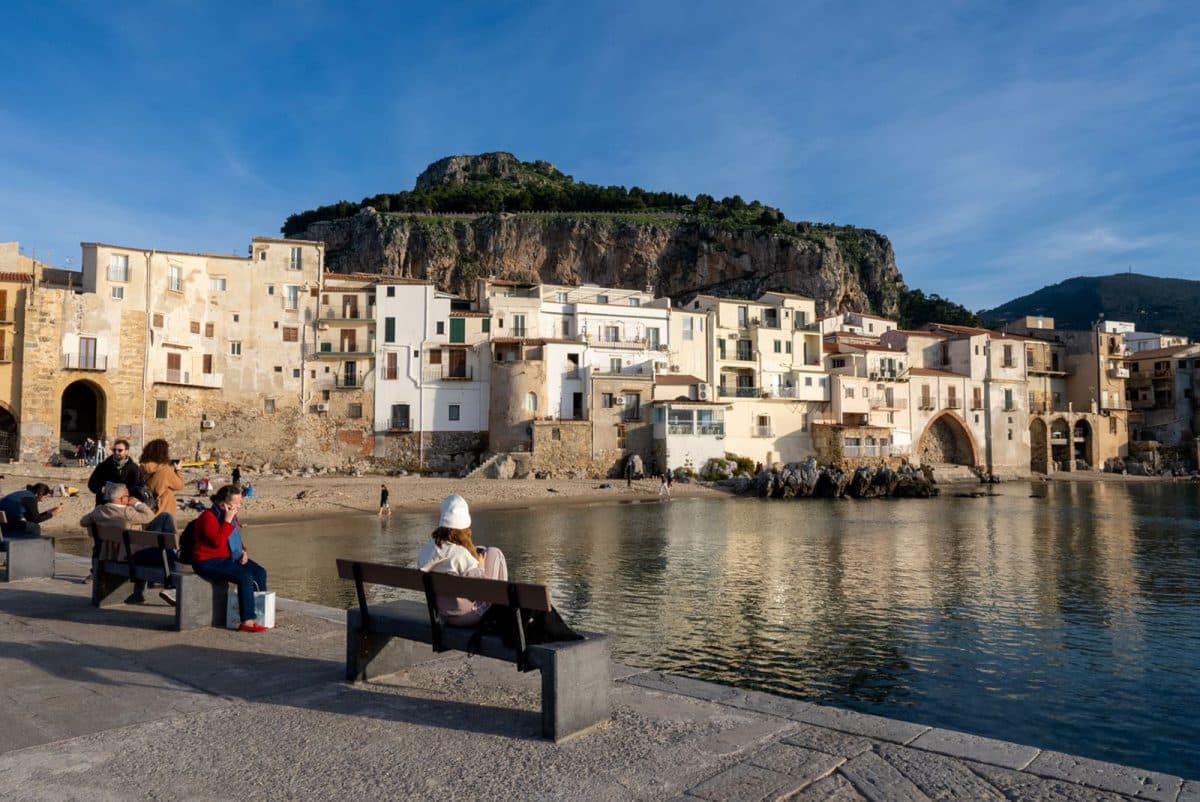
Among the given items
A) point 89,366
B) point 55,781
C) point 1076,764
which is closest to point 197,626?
point 55,781

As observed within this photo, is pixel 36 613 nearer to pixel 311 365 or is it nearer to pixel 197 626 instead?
pixel 197 626

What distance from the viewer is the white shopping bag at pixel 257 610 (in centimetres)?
839

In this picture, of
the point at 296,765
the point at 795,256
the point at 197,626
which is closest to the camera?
the point at 296,765

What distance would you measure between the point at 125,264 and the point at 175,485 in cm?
4121

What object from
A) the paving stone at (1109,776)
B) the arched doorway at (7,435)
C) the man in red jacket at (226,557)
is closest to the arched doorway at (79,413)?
the arched doorway at (7,435)

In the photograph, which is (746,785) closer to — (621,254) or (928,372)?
(928,372)

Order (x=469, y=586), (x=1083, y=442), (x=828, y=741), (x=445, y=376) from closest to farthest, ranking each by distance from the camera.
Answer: (x=828, y=741)
(x=469, y=586)
(x=445, y=376)
(x=1083, y=442)

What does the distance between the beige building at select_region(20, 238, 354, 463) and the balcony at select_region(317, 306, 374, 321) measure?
0.86 m

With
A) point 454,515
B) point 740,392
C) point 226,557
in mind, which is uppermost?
point 740,392

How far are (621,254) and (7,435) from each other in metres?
64.6

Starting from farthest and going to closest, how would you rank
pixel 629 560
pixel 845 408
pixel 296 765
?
pixel 845 408 < pixel 629 560 < pixel 296 765

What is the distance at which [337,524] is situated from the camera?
31109mm

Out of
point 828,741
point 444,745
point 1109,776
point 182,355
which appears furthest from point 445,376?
point 1109,776

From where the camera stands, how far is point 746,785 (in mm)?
4520
